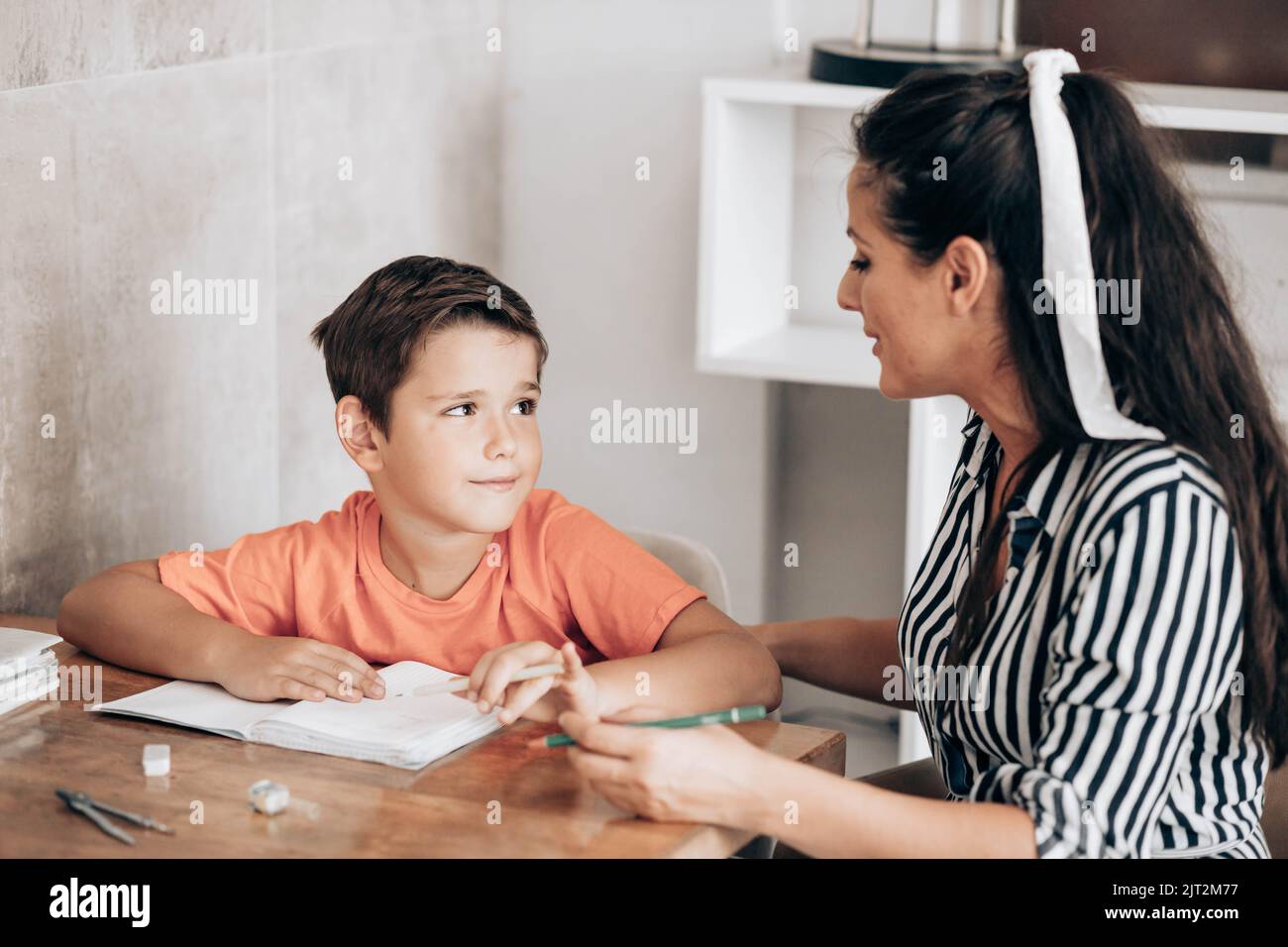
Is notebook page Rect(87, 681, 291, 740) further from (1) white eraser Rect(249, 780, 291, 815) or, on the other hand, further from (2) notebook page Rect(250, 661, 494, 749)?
(1) white eraser Rect(249, 780, 291, 815)

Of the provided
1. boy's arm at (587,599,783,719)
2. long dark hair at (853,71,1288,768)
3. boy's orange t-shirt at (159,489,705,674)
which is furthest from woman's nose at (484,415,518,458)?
long dark hair at (853,71,1288,768)

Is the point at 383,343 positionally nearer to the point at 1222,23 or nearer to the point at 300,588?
the point at 300,588

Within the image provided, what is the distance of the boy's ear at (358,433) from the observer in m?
1.54

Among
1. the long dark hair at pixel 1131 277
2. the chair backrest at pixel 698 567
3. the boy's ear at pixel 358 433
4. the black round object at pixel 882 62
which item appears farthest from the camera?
the black round object at pixel 882 62

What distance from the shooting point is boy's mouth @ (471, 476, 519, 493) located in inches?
57.6

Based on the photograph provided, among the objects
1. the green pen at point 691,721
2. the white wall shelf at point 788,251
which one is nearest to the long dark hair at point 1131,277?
the green pen at point 691,721

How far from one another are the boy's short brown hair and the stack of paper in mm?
393

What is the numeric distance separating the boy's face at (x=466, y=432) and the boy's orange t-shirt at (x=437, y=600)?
0.07 m

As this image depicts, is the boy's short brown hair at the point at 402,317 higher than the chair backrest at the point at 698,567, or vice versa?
the boy's short brown hair at the point at 402,317

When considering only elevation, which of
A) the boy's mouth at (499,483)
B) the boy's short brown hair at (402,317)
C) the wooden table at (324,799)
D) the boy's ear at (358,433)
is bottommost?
the wooden table at (324,799)

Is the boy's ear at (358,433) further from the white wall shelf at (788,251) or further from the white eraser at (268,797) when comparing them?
the white wall shelf at (788,251)

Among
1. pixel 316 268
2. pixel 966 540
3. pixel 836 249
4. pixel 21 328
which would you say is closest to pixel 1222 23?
pixel 836 249

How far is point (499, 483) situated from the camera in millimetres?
1469
